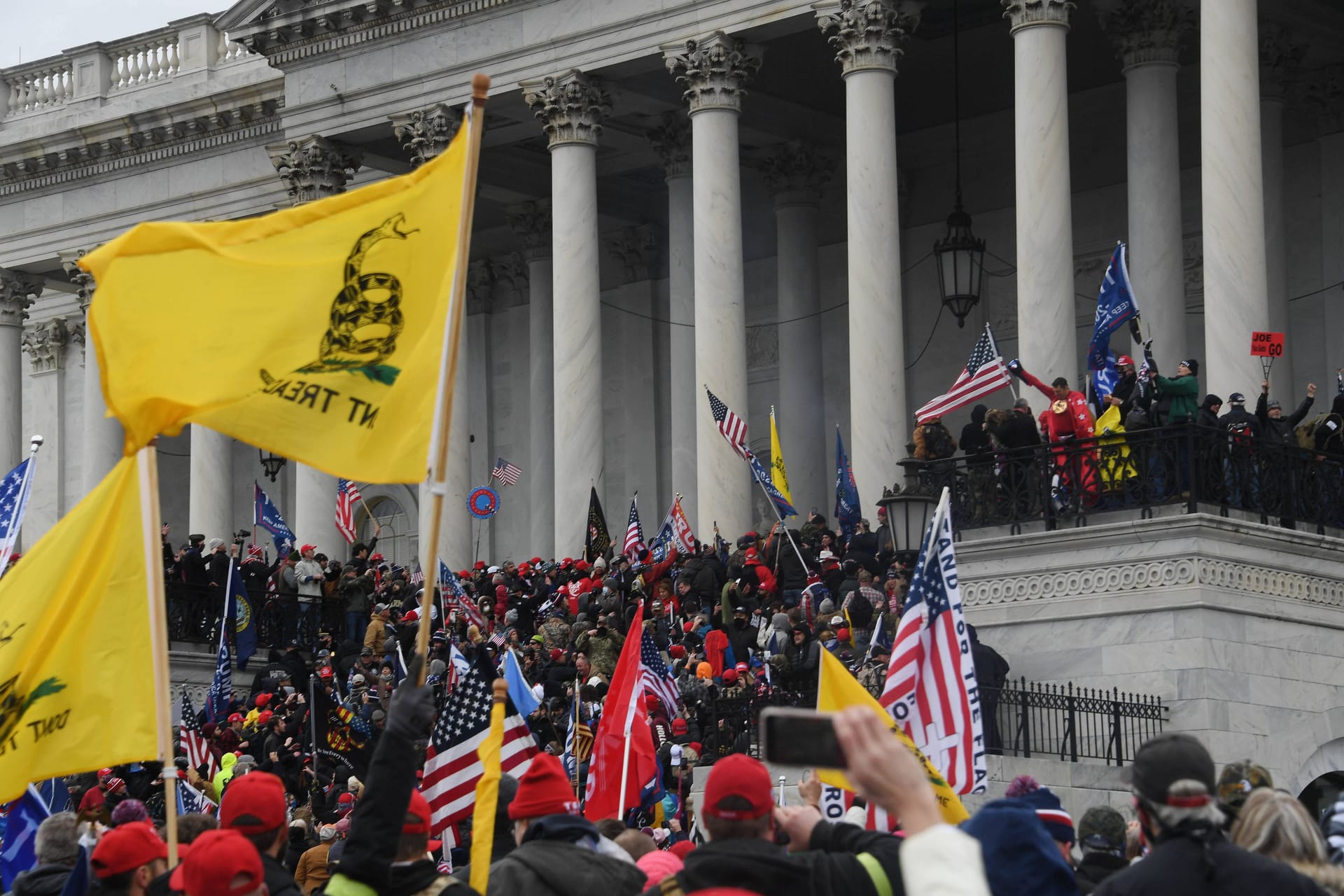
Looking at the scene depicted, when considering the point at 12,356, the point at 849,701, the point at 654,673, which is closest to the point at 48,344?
the point at 12,356

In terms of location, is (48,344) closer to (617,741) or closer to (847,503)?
(847,503)

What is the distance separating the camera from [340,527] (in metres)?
42.5

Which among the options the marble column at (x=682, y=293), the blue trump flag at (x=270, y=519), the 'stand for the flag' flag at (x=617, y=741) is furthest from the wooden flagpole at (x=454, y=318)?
the marble column at (x=682, y=293)

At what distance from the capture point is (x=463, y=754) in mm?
15734

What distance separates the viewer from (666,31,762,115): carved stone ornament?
39.2 m

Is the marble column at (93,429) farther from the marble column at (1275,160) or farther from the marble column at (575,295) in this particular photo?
the marble column at (1275,160)

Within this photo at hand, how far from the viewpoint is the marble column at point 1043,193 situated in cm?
3372

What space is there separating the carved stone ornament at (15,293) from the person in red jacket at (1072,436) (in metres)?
34.1

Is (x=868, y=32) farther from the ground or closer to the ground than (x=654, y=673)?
farther from the ground

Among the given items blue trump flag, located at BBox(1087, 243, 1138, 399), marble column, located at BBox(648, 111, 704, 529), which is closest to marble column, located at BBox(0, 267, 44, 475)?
marble column, located at BBox(648, 111, 704, 529)

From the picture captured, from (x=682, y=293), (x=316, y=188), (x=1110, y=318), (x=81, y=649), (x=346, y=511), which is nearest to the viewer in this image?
(x=81, y=649)

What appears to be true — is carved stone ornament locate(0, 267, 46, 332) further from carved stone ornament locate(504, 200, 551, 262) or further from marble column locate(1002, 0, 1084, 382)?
marble column locate(1002, 0, 1084, 382)

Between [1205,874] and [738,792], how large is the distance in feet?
4.95

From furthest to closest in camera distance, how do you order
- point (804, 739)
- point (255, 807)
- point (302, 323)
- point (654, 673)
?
1. point (654, 673)
2. point (302, 323)
3. point (255, 807)
4. point (804, 739)
